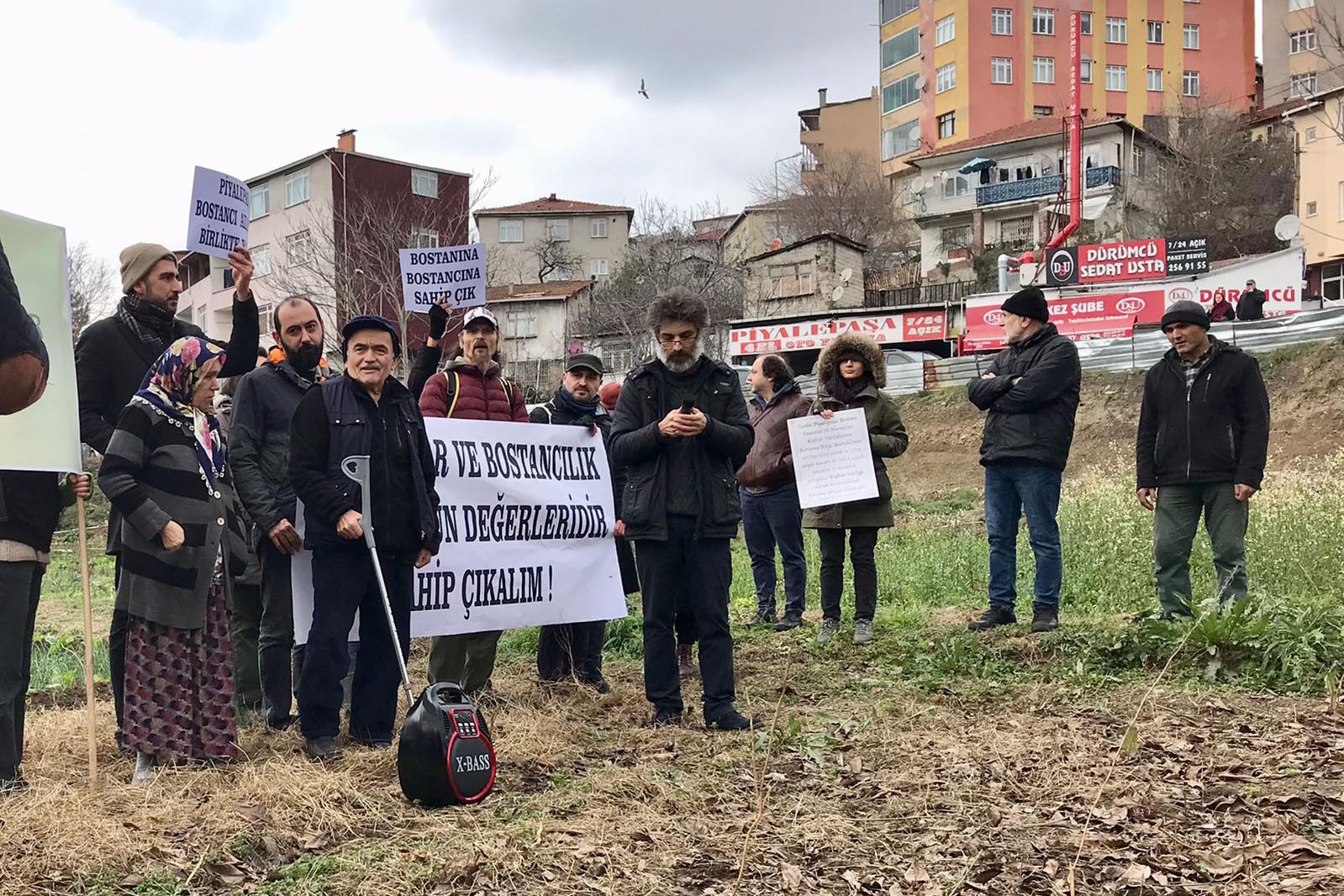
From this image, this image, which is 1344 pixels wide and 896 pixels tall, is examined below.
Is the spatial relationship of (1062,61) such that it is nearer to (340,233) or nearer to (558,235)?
(558,235)

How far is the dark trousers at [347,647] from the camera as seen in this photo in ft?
18.4

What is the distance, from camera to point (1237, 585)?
7918 millimetres

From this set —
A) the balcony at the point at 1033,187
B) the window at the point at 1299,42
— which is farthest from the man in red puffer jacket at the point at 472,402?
the window at the point at 1299,42

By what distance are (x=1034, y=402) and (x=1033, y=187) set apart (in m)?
57.3

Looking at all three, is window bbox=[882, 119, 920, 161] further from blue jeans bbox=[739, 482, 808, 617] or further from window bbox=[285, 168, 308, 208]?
blue jeans bbox=[739, 482, 808, 617]

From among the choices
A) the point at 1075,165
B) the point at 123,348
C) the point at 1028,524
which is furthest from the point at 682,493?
the point at 1075,165

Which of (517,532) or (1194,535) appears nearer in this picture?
(517,532)

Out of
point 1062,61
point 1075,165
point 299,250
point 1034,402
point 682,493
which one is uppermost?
point 1062,61

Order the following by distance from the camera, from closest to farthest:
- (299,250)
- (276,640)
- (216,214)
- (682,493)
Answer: (682,493), (216,214), (276,640), (299,250)

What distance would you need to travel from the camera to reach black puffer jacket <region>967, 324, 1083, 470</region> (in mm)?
8172

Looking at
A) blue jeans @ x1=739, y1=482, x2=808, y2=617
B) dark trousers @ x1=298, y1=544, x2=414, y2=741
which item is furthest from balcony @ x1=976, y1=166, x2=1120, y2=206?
dark trousers @ x1=298, y1=544, x2=414, y2=741

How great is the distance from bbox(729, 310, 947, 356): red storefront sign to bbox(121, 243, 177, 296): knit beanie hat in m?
45.5

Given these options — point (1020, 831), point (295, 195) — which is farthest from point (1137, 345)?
point (295, 195)

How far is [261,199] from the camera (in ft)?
194
